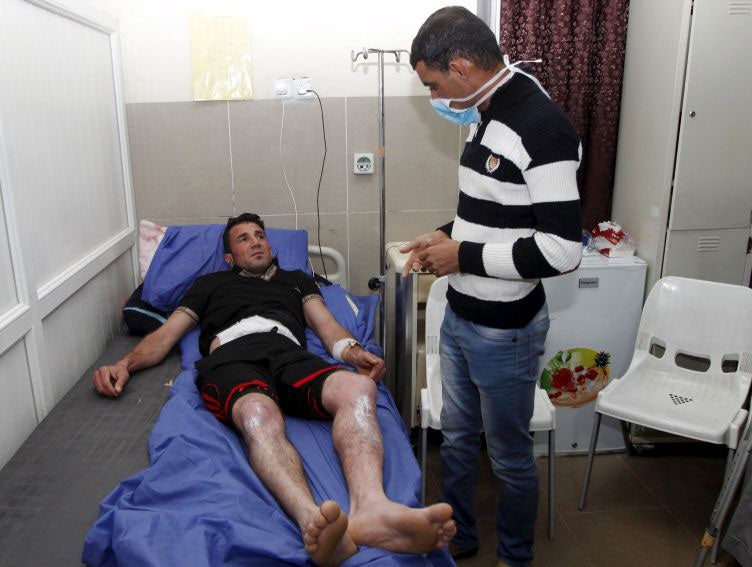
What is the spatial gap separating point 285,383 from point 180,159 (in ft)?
4.42

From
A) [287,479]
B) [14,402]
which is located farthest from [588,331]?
[14,402]

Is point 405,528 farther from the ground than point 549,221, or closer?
closer

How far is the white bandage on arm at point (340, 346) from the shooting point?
2.21 meters

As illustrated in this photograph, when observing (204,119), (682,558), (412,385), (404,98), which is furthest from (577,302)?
(204,119)

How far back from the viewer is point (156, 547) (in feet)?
4.13

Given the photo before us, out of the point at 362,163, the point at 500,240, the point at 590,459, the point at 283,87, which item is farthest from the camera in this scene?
the point at 362,163

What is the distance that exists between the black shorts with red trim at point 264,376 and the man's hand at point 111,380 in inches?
10.4

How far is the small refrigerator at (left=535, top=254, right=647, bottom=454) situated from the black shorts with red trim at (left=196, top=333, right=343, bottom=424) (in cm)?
100

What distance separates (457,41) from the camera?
1.53 meters

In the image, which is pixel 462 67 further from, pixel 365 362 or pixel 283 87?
Result: pixel 283 87

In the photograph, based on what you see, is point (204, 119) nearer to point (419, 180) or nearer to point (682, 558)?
point (419, 180)

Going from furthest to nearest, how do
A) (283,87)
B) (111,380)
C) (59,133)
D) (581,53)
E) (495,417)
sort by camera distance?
(283,87)
(581,53)
(59,133)
(111,380)
(495,417)

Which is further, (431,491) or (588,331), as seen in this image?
(588,331)

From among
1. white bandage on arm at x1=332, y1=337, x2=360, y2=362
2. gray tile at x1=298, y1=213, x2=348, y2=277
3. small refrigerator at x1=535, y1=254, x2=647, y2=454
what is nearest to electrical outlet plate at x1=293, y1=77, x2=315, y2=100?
gray tile at x1=298, y1=213, x2=348, y2=277
